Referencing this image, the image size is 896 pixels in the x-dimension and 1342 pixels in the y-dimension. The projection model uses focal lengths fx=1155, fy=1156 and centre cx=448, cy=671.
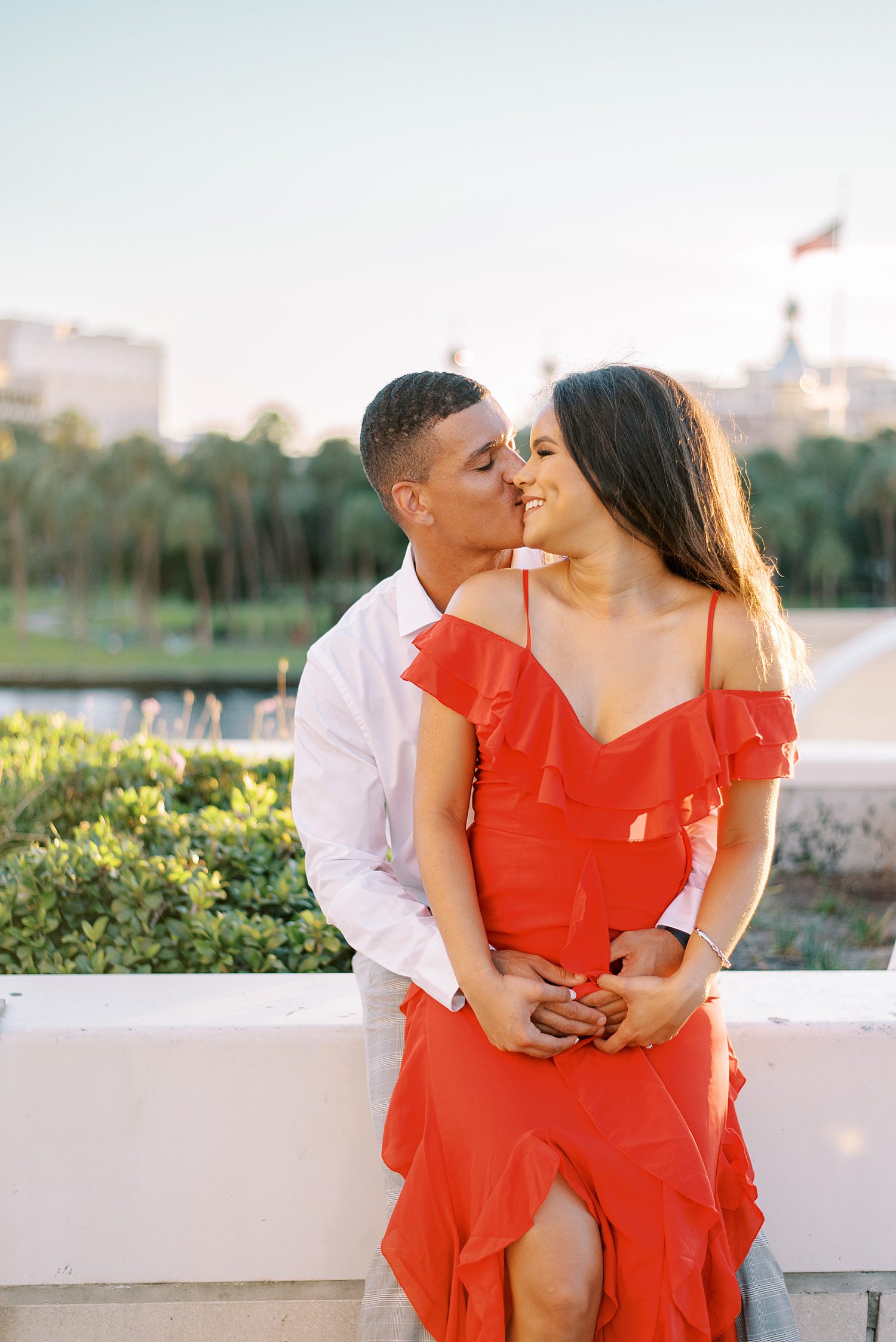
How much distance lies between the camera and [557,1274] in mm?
1479

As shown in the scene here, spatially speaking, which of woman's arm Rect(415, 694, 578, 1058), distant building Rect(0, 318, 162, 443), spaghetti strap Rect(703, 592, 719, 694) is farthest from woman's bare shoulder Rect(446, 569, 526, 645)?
distant building Rect(0, 318, 162, 443)

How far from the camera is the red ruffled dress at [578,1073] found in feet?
5.04

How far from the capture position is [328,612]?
4200 cm

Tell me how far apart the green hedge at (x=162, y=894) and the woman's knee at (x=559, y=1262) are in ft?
4.05

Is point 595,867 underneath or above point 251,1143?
above

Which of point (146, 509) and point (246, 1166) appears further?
point (146, 509)

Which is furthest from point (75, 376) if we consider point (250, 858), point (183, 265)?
point (250, 858)

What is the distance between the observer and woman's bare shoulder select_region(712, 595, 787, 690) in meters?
1.77

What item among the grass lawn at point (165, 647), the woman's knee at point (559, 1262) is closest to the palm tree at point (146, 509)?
the grass lawn at point (165, 647)

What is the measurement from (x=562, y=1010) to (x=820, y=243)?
35.5m

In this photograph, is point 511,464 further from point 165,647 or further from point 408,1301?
point 165,647

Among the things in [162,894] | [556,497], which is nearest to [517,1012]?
[556,497]

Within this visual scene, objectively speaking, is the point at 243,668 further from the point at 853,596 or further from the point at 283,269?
the point at 283,269

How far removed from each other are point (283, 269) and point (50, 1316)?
59.9 metres
